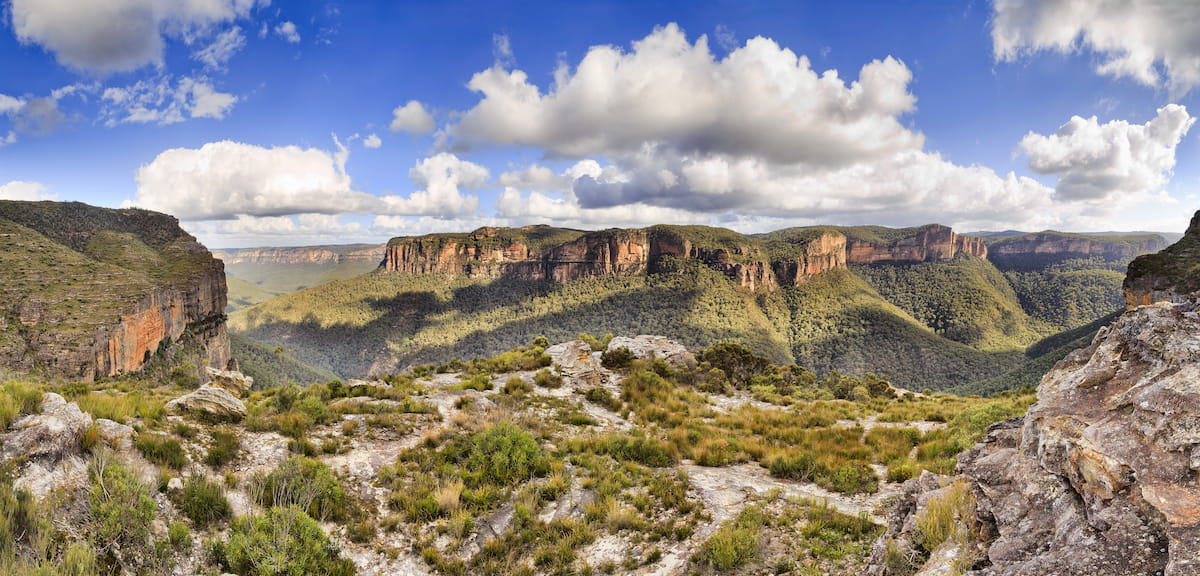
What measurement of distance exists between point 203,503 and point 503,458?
5012 mm

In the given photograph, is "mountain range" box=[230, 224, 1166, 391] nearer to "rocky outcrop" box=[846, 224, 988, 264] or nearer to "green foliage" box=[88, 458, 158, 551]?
"rocky outcrop" box=[846, 224, 988, 264]

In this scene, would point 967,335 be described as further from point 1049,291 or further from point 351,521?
point 351,521

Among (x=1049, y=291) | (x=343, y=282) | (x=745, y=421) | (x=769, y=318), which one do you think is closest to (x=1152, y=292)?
(x=745, y=421)

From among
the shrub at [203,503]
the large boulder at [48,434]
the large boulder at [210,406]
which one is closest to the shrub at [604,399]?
the large boulder at [210,406]

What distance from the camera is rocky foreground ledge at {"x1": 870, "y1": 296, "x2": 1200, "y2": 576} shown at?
11.4 feet

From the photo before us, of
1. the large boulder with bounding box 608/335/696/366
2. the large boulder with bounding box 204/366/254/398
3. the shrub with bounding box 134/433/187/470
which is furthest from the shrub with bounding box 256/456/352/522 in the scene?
the large boulder with bounding box 608/335/696/366

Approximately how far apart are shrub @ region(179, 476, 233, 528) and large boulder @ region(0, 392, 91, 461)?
5.51 ft

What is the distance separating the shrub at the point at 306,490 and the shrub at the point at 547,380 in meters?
10.6

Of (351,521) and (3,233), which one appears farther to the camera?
(3,233)

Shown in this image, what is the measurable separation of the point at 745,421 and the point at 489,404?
29.2 ft

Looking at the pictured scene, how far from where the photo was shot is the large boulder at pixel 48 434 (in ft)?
20.1

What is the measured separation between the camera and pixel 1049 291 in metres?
169

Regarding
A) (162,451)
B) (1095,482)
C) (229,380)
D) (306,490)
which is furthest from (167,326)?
(1095,482)

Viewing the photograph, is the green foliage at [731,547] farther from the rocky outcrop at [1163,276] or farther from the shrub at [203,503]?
the rocky outcrop at [1163,276]
